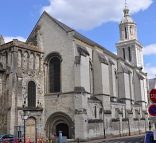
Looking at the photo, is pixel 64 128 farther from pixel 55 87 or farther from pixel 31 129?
pixel 55 87

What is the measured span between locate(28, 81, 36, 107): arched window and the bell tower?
35.0 meters

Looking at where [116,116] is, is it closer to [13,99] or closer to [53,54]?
[53,54]

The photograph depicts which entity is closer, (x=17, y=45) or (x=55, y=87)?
(x=17, y=45)

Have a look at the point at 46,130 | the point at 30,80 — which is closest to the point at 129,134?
the point at 46,130

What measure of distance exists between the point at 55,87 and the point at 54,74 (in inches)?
68.5

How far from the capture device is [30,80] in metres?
35.2

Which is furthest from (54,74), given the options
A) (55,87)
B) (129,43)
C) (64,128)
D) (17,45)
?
(129,43)

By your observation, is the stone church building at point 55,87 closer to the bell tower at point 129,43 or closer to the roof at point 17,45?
the roof at point 17,45

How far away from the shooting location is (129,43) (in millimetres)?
66375

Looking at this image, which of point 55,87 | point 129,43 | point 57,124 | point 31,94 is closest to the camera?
point 31,94

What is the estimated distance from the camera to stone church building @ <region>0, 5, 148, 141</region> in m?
33.5

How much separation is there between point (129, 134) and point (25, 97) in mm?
19830

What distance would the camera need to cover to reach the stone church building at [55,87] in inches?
1319

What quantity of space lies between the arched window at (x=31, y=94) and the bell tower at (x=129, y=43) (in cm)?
3501
